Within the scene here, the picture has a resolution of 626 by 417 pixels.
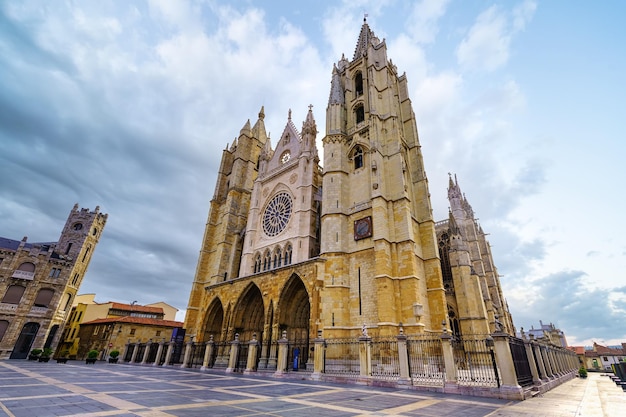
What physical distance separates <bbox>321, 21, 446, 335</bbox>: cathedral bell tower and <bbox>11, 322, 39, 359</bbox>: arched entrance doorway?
26.6 metres

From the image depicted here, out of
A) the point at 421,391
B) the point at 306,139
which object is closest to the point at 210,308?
the point at 306,139

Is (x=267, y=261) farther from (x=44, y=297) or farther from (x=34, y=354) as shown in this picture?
(x=44, y=297)

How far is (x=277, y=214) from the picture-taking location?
24234mm

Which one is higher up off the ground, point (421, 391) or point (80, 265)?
point (80, 265)

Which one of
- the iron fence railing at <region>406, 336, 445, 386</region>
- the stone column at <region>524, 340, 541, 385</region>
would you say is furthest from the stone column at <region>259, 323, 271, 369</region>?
the stone column at <region>524, 340, 541, 385</region>

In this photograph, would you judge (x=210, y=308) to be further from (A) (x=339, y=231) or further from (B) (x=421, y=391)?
(B) (x=421, y=391)

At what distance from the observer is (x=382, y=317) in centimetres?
1485

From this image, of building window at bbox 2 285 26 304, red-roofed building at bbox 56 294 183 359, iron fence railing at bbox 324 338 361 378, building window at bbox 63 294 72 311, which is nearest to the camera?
iron fence railing at bbox 324 338 361 378

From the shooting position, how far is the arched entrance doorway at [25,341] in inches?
947

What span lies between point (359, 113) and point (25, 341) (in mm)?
33962

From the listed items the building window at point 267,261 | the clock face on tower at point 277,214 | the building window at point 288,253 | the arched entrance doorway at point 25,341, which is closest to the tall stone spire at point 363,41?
the clock face on tower at point 277,214

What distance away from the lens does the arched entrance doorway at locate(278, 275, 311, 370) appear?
17594mm

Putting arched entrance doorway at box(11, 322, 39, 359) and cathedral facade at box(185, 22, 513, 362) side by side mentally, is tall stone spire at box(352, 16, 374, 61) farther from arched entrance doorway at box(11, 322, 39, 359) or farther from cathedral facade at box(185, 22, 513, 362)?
arched entrance doorway at box(11, 322, 39, 359)

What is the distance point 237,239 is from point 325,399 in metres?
21.8
